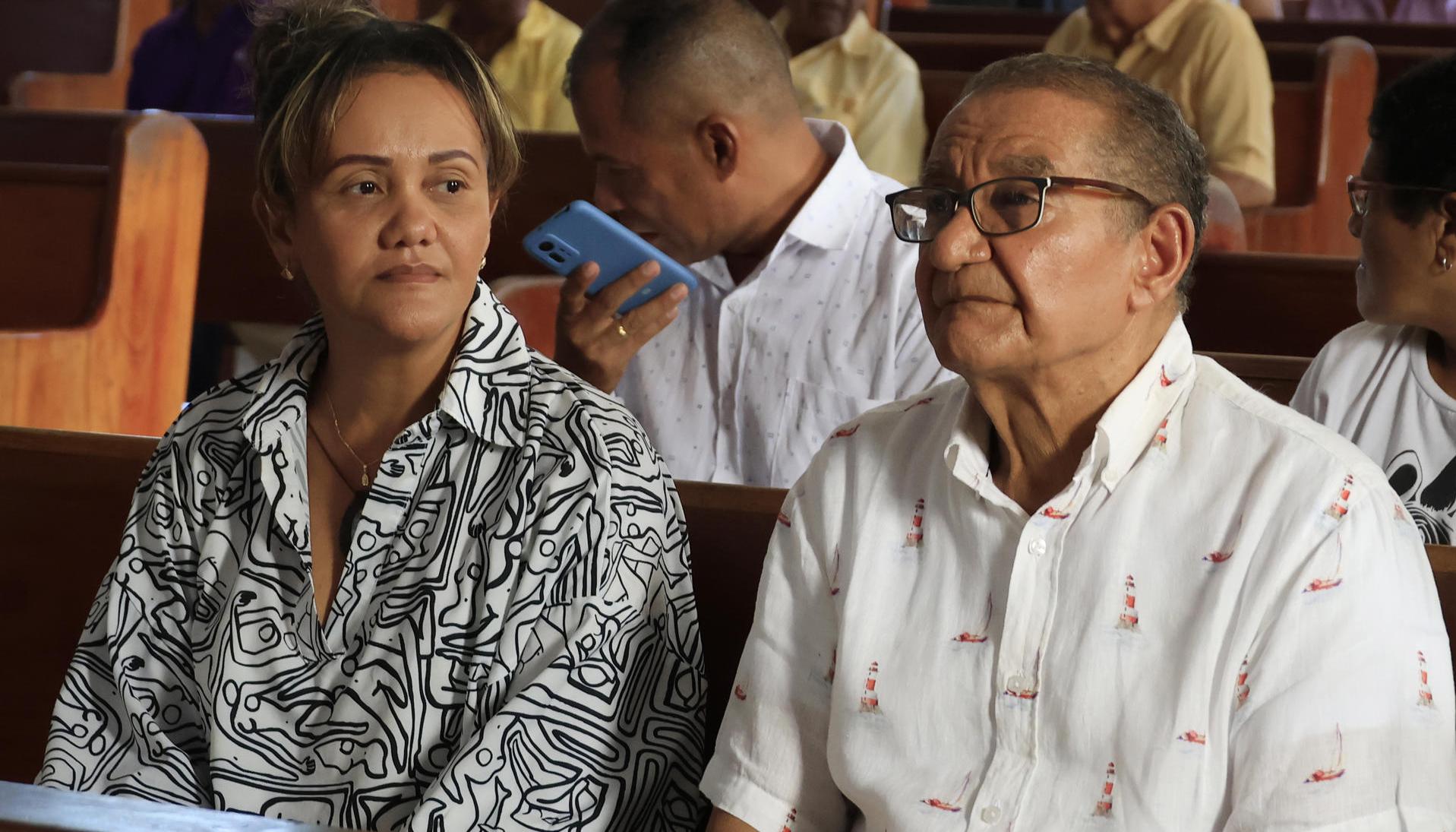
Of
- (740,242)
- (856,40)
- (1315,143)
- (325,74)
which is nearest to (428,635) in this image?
(325,74)

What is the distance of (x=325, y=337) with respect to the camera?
1.79 meters

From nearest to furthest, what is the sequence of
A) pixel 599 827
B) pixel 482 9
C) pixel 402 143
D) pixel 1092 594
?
pixel 1092 594 < pixel 599 827 < pixel 402 143 < pixel 482 9

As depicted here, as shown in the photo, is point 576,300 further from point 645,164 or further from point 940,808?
point 940,808

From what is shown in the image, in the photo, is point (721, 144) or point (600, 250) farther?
point (721, 144)

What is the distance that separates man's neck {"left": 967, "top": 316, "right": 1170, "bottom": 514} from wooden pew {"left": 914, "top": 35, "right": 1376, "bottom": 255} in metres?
3.24

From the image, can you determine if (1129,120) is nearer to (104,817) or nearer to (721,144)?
(104,817)

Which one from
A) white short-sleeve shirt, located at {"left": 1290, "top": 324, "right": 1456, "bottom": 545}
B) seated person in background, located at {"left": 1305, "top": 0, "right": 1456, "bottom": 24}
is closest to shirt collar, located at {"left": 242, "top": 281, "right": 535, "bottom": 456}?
white short-sleeve shirt, located at {"left": 1290, "top": 324, "right": 1456, "bottom": 545}

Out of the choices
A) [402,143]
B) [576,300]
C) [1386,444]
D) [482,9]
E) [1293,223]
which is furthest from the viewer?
[482,9]

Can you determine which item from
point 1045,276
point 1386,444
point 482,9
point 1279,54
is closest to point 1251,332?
point 1386,444

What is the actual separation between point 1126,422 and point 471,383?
2.26 ft

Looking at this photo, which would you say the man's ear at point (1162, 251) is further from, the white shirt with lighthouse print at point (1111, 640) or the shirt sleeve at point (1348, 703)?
the shirt sleeve at point (1348, 703)

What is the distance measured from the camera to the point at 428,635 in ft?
5.01

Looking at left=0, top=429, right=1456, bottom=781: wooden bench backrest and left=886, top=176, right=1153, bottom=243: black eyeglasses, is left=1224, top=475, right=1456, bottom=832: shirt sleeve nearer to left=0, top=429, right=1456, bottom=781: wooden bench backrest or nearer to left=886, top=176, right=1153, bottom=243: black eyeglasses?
left=886, top=176, right=1153, bottom=243: black eyeglasses

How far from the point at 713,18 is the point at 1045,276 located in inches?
55.5
